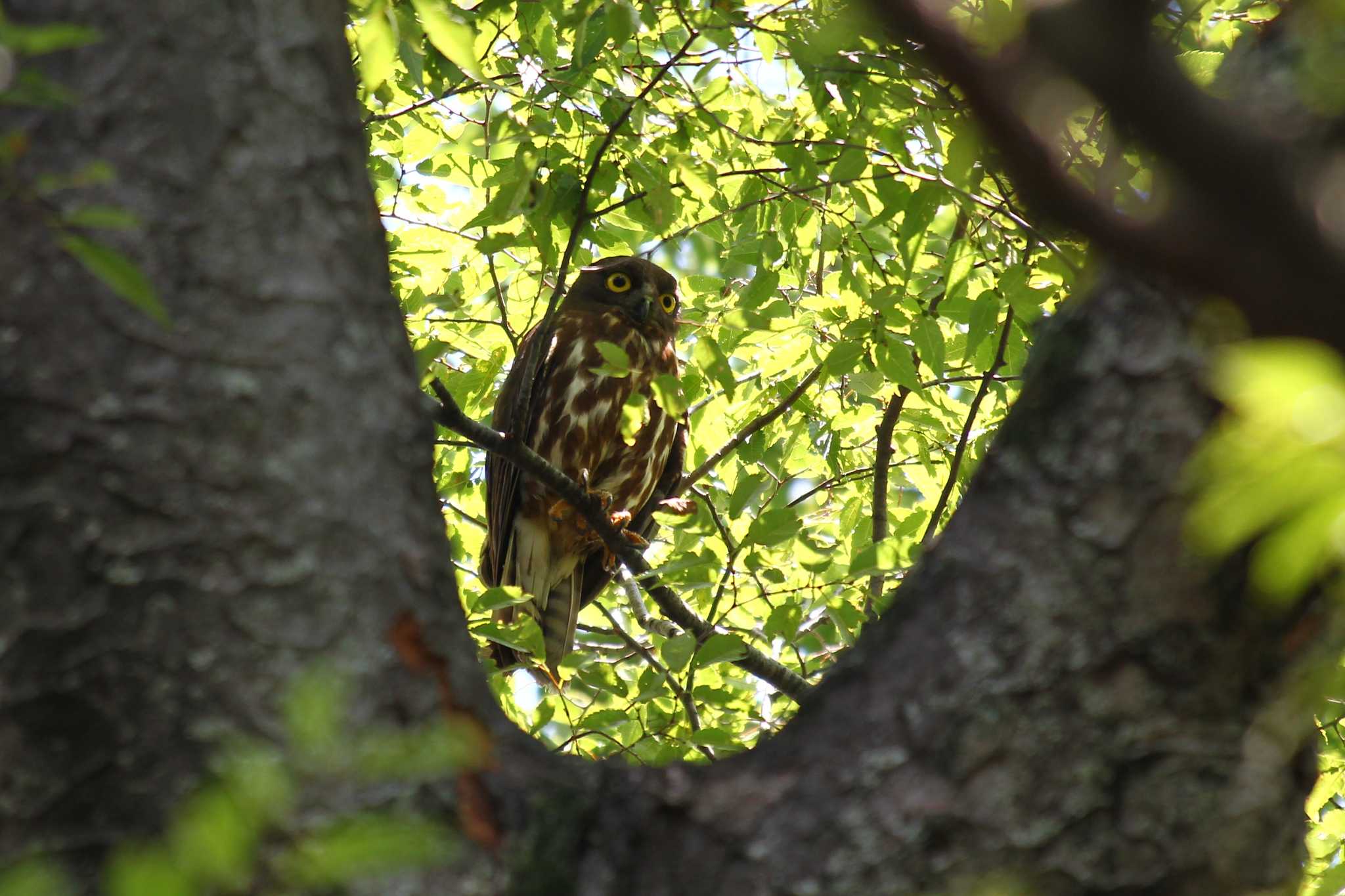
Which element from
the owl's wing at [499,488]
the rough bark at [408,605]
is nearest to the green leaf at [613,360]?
the rough bark at [408,605]

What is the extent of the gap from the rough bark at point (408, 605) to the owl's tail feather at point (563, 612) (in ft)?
12.8

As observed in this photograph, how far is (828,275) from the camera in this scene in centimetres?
425

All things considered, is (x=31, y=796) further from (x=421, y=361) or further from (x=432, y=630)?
(x=421, y=361)

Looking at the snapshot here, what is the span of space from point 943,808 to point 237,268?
1.03 metres

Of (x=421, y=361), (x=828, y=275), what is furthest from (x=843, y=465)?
(x=421, y=361)

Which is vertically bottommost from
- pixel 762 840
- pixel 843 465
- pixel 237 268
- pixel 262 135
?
pixel 762 840

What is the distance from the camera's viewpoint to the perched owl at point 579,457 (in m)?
5.53

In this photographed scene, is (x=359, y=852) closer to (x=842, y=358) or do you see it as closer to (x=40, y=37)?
(x=40, y=37)

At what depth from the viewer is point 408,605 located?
1.48 m

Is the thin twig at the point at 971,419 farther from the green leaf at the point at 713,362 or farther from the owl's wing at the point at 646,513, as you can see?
the owl's wing at the point at 646,513

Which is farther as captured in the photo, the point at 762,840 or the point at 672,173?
the point at 672,173

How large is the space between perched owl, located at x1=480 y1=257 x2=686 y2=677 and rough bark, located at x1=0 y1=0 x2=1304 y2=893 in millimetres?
3875

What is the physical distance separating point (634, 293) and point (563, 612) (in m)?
1.56

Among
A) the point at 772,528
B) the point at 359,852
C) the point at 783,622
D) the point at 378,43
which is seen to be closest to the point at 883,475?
the point at 783,622
